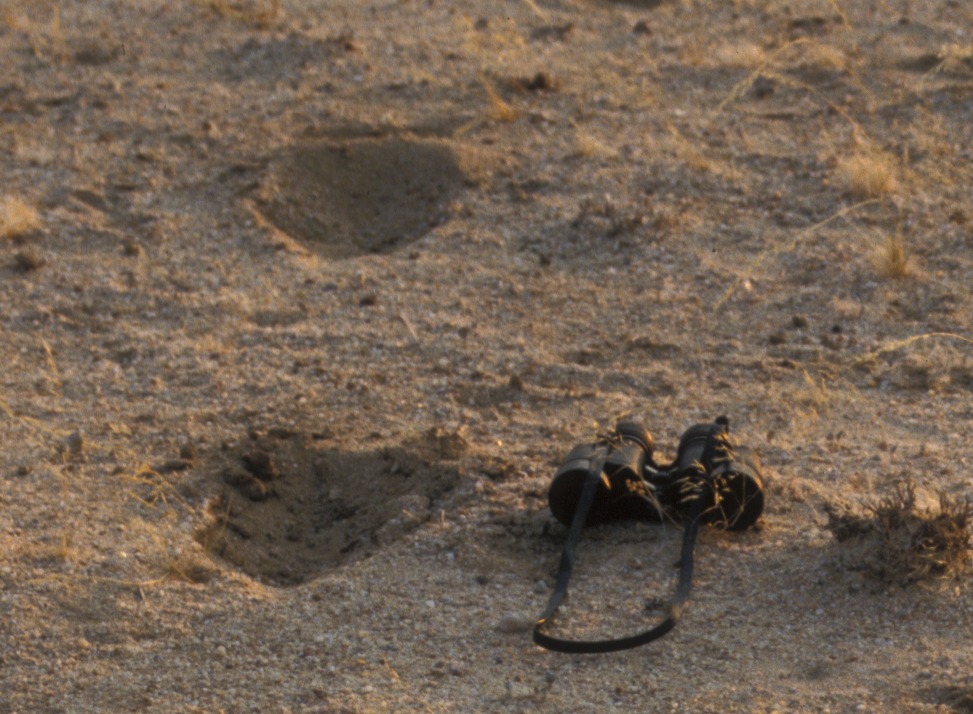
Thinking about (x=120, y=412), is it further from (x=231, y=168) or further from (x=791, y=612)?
(x=791, y=612)

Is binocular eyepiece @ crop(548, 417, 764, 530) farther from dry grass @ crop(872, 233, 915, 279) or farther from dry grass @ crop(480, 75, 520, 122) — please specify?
dry grass @ crop(480, 75, 520, 122)

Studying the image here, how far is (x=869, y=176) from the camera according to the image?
17.8 ft

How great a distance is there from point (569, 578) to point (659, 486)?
0.41 metres

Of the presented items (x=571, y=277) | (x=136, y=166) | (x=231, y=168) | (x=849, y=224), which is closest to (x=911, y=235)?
(x=849, y=224)

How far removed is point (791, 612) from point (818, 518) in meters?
0.44

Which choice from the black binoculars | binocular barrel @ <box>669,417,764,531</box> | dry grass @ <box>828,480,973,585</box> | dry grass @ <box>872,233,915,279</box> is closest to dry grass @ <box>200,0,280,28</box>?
dry grass @ <box>872,233,915,279</box>

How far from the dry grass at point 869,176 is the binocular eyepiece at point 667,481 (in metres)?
2.06

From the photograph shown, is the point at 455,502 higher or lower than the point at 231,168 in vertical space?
lower

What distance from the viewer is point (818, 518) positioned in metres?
3.69

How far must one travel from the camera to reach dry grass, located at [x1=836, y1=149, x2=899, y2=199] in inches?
213

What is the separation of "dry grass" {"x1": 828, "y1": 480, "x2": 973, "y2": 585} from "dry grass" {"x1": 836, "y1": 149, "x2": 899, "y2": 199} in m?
2.26

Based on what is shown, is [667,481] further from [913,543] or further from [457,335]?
[457,335]

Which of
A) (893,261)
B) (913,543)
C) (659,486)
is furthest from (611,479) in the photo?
(893,261)

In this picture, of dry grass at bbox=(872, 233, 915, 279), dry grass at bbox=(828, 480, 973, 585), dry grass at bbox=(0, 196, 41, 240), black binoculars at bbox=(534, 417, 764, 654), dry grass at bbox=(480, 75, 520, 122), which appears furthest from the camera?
dry grass at bbox=(480, 75, 520, 122)
